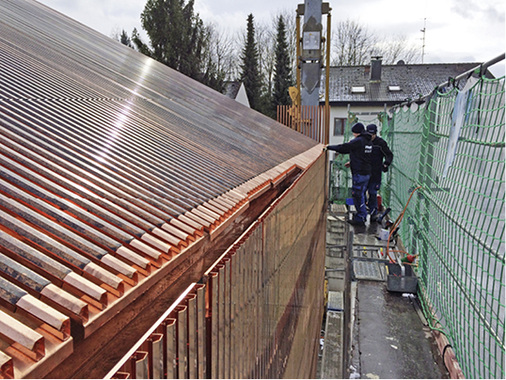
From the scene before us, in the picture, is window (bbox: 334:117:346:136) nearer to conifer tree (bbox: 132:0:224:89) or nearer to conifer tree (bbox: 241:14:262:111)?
conifer tree (bbox: 132:0:224:89)

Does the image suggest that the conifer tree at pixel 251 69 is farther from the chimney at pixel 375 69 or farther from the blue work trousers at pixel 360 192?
the blue work trousers at pixel 360 192

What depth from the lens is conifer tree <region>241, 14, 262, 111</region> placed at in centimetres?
4050

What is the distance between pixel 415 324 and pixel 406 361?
71cm

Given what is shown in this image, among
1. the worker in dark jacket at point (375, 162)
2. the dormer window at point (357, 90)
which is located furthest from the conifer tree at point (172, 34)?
the worker in dark jacket at point (375, 162)

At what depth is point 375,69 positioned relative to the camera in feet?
103

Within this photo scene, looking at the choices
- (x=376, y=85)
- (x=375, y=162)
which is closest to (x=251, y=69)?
(x=376, y=85)

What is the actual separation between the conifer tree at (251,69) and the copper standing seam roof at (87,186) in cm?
3687

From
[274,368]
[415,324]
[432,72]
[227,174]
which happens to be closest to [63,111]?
[227,174]

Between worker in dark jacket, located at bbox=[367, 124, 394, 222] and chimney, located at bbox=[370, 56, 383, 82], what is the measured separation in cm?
2376

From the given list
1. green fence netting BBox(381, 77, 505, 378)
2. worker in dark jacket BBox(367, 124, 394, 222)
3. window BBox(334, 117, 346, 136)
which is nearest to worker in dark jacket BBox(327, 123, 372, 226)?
worker in dark jacket BBox(367, 124, 394, 222)

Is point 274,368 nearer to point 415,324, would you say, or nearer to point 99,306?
point 99,306

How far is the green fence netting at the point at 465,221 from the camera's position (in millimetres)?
3041

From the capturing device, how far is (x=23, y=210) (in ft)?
4.53

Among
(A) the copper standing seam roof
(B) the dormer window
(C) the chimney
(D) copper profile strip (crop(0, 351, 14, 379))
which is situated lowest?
(D) copper profile strip (crop(0, 351, 14, 379))
